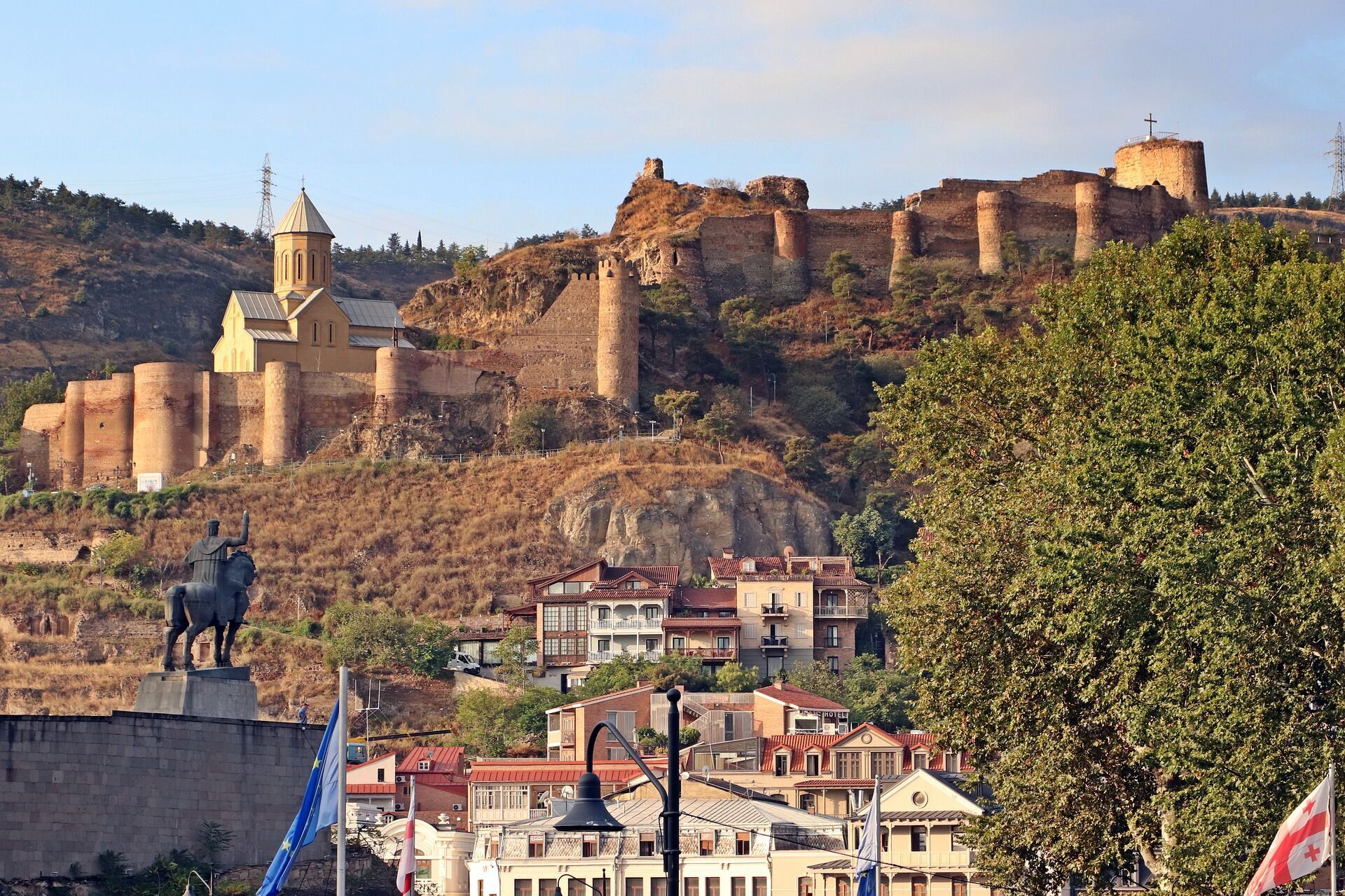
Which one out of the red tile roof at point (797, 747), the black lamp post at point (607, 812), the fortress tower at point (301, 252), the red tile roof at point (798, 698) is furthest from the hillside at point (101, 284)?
the black lamp post at point (607, 812)

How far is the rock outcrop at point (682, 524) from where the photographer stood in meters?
97.1

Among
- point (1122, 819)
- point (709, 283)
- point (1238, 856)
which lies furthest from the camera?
point (709, 283)

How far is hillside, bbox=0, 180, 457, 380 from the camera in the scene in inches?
5758

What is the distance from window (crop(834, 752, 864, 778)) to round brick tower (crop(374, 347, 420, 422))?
3804 centimetres

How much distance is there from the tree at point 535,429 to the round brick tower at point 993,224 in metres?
27.7

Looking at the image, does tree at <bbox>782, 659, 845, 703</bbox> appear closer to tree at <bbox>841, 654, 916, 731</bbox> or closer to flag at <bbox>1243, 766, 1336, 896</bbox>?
tree at <bbox>841, 654, 916, 731</bbox>

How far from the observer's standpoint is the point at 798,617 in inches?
3575

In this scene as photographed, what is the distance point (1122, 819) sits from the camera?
37938 mm

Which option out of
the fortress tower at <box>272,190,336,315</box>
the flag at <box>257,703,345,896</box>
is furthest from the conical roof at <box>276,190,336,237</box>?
the flag at <box>257,703,345,896</box>

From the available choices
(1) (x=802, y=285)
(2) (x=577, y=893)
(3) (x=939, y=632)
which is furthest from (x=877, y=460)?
(3) (x=939, y=632)

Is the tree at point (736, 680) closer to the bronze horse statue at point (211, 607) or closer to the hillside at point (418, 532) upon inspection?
the hillside at point (418, 532)

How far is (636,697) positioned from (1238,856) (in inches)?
1708

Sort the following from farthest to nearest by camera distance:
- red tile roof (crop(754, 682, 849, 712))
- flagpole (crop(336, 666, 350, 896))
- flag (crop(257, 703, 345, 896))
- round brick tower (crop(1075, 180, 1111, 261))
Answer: round brick tower (crop(1075, 180, 1111, 261)), red tile roof (crop(754, 682, 849, 712)), flag (crop(257, 703, 345, 896)), flagpole (crop(336, 666, 350, 896))

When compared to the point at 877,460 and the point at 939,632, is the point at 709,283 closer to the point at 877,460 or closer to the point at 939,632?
the point at 877,460
